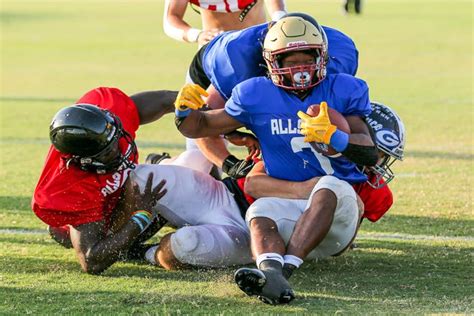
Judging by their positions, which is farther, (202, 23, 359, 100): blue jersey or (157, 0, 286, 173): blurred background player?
(157, 0, 286, 173): blurred background player

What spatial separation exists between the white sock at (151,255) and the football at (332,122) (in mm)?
1132

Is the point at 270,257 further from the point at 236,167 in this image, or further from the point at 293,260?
the point at 236,167

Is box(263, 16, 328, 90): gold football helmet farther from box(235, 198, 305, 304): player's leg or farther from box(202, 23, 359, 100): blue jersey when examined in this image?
box(235, 198, 305, 304): player's leg

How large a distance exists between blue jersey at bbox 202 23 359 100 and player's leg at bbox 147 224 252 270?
0.92 metres

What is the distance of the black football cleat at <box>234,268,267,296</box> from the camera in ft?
17.0

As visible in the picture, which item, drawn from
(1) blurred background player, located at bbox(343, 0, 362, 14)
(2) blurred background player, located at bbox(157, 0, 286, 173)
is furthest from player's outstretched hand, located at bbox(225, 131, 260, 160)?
(1) blurred background player, located at bbox(343, 0, 362, 14)

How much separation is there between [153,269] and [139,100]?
3.64ft

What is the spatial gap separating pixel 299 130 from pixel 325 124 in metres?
0.33

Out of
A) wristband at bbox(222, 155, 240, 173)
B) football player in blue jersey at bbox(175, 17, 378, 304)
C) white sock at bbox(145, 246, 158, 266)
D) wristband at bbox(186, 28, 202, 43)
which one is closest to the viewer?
football player in blue jersey at bbox(175, 17, 378, 304)

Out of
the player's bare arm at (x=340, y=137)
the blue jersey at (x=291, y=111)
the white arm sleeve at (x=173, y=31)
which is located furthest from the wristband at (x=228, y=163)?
the white arm sleeve at (x=173, y=31)

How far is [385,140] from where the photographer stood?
6.45 meters

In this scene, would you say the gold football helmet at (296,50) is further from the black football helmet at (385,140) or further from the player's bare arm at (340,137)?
the black football helmet at (385,140)

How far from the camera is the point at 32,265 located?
6.27 metres

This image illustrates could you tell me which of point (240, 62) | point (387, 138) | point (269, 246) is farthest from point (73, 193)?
point (387, 138)
